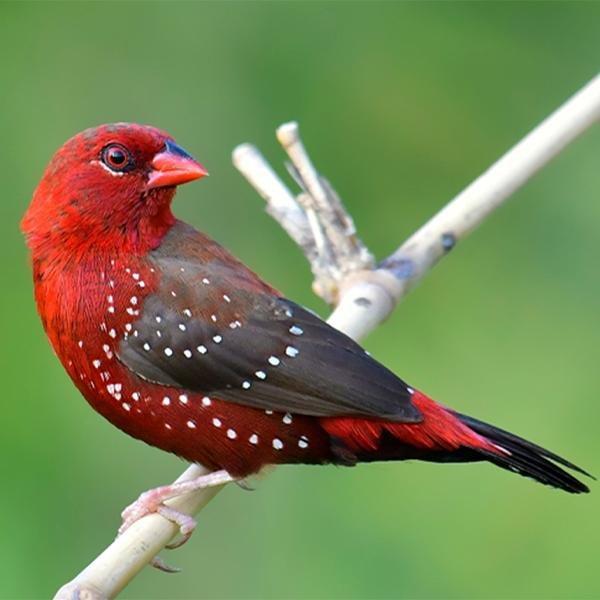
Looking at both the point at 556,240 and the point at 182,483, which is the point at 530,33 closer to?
the point at 556,240

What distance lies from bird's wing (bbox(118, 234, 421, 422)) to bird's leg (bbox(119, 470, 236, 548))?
24 cm

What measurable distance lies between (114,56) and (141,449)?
1823mm

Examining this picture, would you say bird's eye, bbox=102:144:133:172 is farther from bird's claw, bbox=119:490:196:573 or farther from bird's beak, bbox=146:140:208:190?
bird's claw, bbox=119:490:196:573

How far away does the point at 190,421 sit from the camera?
4.18 metres

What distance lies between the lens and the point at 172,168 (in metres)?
4.27

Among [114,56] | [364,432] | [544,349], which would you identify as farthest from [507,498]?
[114,56]

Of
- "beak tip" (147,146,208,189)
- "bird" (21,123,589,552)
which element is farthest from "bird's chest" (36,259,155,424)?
"beak tip" (147,146,208,189)

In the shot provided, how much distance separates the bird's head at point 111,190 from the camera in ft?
14.0

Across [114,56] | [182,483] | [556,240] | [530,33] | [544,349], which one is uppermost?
[530,33]

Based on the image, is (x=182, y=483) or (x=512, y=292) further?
(x=512, y=292)

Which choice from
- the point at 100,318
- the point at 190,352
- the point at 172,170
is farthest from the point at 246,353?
the point at 172,170

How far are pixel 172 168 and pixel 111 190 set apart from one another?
186mm

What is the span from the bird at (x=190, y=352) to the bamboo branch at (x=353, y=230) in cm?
24

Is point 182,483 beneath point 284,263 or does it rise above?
beneath
